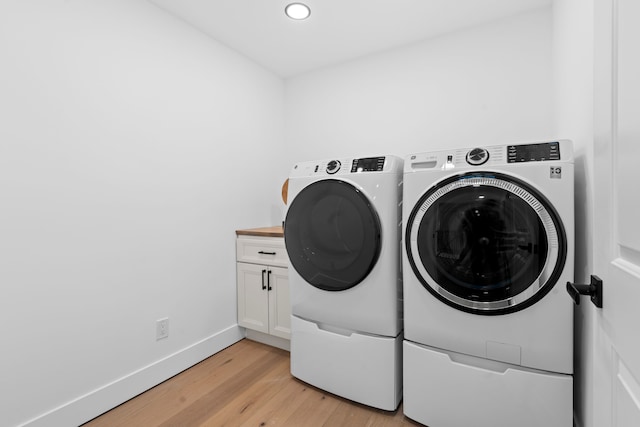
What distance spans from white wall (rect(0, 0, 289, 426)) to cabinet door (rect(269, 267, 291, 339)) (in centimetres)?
36

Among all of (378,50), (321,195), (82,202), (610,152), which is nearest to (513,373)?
(610,152)

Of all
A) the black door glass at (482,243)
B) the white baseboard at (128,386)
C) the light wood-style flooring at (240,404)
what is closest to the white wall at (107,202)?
the white baseboard at (128,386)

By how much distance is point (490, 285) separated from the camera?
123 centimetres

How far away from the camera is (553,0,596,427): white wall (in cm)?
108

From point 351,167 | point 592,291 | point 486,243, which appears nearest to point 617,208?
point 592,291

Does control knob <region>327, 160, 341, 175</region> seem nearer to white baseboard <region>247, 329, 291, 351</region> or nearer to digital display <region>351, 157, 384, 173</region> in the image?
digital display <region>351, 157, 384, 173</region>

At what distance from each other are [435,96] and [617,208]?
183cm

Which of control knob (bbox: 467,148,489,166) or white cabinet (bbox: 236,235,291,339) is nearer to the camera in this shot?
control knob (bbox: 467,148,489,166)

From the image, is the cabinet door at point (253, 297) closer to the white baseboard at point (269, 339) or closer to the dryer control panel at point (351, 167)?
the white baseboard at point (269, 339)

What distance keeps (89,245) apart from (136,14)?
133 cm

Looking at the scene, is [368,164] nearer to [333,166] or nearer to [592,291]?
[333,166]

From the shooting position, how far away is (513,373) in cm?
121

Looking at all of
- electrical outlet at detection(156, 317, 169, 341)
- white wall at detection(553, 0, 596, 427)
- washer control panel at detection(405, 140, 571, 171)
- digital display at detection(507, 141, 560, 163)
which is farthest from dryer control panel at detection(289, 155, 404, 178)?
electrical outlet at detection(156, 317, 169, 341)

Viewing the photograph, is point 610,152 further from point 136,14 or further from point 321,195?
point 136,14
